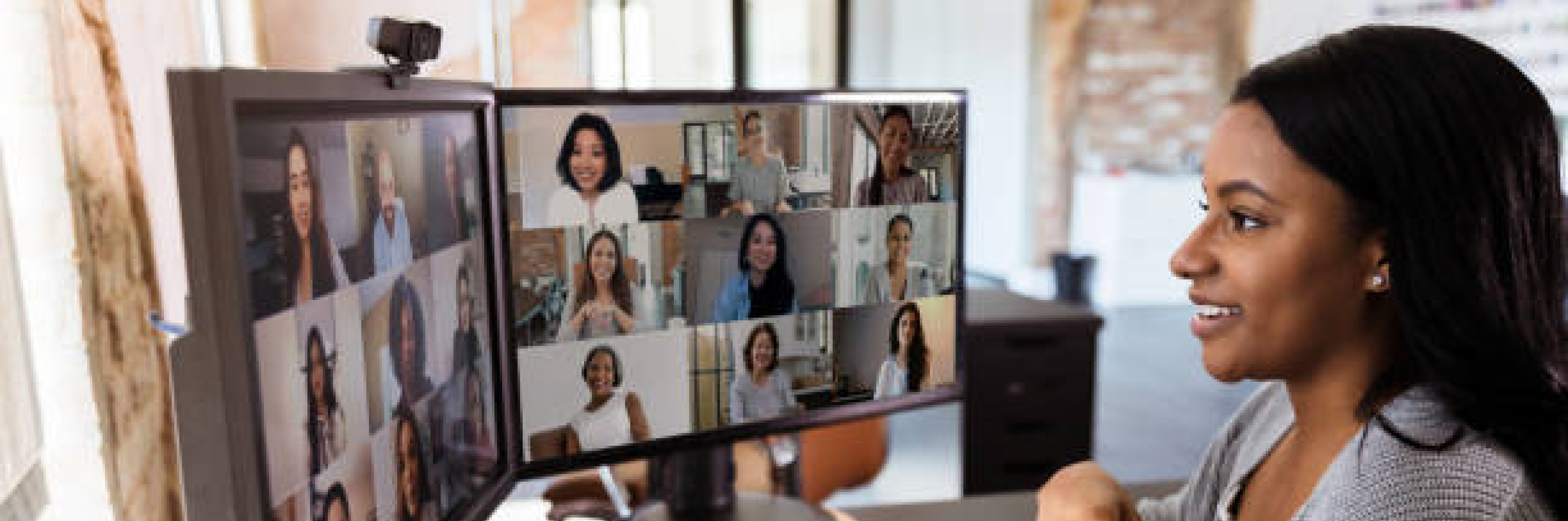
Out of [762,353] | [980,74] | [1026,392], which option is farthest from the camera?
[980,74]

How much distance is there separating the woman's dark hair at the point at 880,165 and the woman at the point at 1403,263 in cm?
31

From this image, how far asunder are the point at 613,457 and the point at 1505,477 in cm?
70

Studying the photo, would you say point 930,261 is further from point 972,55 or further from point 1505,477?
point 972,55

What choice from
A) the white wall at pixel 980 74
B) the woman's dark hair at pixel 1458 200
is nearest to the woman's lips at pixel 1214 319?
the woman's dark hair at pixel 1458 200

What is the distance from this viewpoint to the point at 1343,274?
29.5 inches

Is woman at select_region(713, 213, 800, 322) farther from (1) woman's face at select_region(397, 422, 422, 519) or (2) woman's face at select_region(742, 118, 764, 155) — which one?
(1) woman's face at select_region(397, 422, 422, 519)

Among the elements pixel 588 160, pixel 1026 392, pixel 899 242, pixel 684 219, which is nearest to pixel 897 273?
pixel 899 242

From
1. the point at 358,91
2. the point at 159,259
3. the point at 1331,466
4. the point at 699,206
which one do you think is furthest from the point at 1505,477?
the point at 159,259

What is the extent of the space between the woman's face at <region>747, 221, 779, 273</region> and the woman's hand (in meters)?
0.33

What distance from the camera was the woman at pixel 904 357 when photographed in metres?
1.10

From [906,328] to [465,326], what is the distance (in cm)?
47

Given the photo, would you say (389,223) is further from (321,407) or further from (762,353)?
(762,353)

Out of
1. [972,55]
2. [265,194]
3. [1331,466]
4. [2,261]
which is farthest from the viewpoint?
[972,55]

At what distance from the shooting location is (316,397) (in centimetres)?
60
